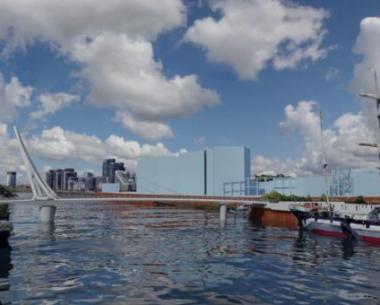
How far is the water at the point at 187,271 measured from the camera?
23016 mm

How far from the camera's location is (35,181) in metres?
75.2

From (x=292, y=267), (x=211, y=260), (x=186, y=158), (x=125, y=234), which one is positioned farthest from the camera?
(x=186, y=158)

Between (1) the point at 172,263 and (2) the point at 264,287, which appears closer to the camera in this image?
(2) the point at 264,287

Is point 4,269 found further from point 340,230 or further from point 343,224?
point 340,230

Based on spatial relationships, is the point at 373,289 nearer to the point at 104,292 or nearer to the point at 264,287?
the point at 264,287

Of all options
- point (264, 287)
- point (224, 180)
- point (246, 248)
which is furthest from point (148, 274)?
point (224, 180)

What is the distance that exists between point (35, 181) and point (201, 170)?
64.4 metres

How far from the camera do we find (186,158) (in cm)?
13688

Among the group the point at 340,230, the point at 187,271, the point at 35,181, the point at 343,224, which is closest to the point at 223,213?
the point at 340,230

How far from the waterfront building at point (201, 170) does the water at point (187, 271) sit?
73177mm

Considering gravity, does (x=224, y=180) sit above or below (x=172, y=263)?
above

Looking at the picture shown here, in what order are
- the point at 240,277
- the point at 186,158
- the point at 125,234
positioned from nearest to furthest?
the point at 240,277 < the point at 125,234 < the point at 186,158

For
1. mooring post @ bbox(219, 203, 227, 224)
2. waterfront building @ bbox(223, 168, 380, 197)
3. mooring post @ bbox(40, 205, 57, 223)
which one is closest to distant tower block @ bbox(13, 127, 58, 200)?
mooring post @ bbox(40, 205, 57, 223)

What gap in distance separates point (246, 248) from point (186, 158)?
310ft
